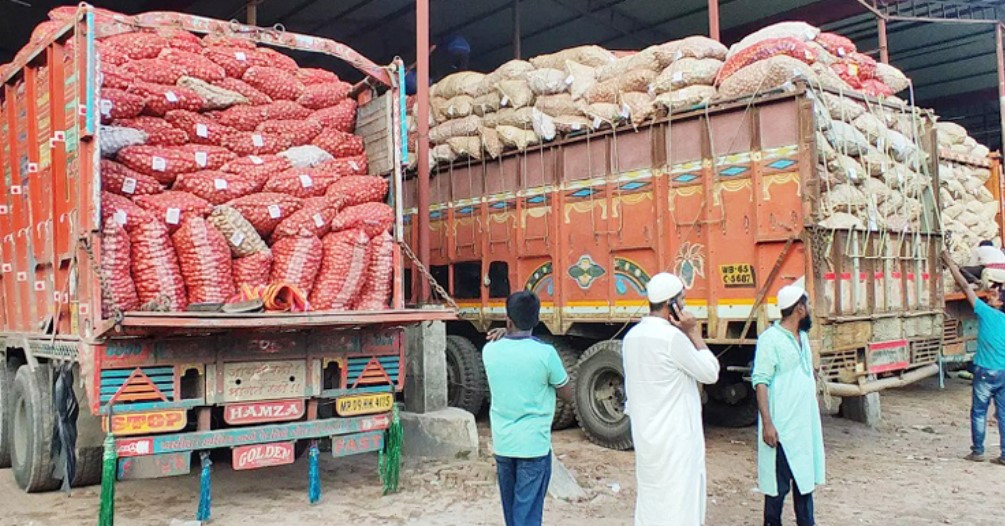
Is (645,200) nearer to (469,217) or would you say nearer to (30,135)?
(469,217)

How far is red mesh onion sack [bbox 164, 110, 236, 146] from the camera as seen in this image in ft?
18.0

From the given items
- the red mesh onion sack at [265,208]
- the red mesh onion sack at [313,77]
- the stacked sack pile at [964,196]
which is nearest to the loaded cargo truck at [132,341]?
the red mesh onion sack at [313,77]

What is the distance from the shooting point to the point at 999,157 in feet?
37.8

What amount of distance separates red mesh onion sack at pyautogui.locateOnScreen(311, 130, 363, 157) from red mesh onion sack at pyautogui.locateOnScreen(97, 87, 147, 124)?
1253 millimetres

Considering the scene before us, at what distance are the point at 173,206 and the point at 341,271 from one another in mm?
1164

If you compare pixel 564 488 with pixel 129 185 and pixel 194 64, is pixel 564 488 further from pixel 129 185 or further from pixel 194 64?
pixel 194 64

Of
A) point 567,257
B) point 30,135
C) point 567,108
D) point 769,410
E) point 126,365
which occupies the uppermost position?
point 567,108

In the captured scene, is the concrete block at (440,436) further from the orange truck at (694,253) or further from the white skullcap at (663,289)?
the white skullcap at (663,289)

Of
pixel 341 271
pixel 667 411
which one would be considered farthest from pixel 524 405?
pixel 341 271

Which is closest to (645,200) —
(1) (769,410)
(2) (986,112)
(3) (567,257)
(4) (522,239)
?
(3) (567,257)

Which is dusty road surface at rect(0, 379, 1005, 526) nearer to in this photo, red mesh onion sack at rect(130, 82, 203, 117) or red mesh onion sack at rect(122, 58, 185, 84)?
red mesh onion sack at rect(130, 82, 203, 117)

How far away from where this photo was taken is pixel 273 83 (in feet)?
20.0

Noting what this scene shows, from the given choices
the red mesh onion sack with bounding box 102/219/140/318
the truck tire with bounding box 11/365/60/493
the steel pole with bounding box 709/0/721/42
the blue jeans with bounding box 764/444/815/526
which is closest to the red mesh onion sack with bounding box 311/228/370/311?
the red mesh onion sack with bounding box 102/219/140/318

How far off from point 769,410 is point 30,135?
541cm
